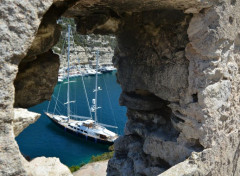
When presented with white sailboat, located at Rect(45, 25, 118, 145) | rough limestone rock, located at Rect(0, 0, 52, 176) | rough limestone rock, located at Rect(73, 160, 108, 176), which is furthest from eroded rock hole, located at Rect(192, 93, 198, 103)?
white sailboat, located at Rect(45, 25, 118, 145)

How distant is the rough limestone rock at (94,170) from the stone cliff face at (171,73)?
6861 millimetres

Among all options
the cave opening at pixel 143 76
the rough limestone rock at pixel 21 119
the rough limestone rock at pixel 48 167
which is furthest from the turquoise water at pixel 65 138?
the rough limestone rock at pixel 21 119

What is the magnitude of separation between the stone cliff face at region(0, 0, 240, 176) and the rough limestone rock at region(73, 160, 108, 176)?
6.86 m

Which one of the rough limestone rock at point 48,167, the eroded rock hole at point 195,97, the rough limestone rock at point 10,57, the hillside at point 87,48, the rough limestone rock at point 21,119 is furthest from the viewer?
the hillside at point 87,48

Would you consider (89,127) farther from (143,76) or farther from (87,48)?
(87,48)

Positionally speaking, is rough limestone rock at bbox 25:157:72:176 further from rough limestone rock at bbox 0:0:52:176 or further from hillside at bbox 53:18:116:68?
hillside at bbox 53:18:116:68

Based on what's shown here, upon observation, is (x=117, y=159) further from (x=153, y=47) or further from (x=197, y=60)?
(x=197, y=60)

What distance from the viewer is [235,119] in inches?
129

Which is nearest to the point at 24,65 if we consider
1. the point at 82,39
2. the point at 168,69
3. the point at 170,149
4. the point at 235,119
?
the point at 168,69

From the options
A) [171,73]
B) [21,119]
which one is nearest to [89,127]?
[171,73]

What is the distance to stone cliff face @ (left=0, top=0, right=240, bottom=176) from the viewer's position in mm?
2768

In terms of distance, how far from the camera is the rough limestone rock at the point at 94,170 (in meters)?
10.5

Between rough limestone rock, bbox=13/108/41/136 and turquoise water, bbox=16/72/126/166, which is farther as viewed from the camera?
turquoise water, bbox=16/72/126/166

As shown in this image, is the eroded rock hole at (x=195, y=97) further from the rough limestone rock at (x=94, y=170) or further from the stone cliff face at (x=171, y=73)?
the rough limestone rock at (x=94, y=170)
